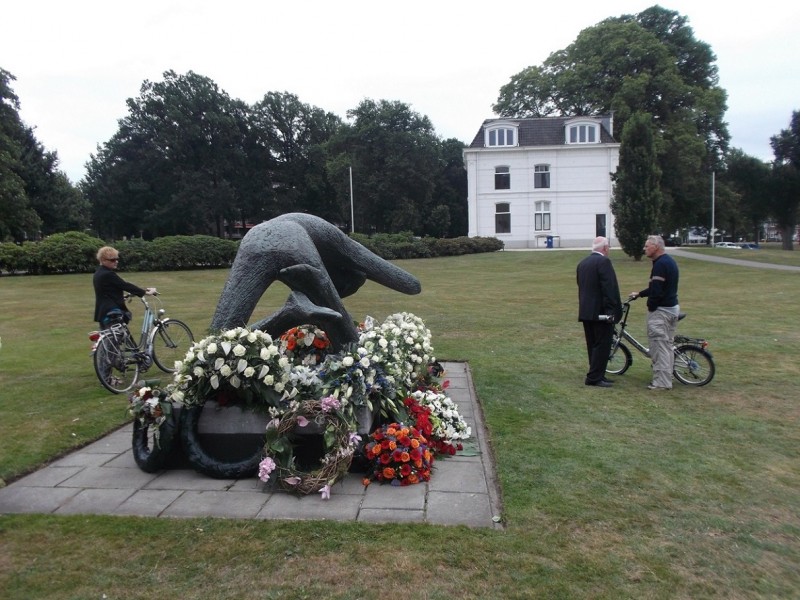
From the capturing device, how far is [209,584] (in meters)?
3.18

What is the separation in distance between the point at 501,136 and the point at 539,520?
4032 cm

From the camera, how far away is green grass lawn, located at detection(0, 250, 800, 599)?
3195 millimetres

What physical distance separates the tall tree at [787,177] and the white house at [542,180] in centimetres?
1446

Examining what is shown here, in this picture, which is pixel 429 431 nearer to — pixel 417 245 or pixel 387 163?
pixel 417 245

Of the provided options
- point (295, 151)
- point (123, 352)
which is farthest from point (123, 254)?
point (295, 151)

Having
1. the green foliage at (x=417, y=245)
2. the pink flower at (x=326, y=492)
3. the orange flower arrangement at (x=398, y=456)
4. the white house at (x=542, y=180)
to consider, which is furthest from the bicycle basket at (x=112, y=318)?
the white house at (x=542, y=180)

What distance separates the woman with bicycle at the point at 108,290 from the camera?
7.63 metres

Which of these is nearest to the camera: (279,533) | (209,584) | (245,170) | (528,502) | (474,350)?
(209,584)

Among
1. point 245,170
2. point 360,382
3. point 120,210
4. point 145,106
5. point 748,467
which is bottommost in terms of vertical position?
point 748,467

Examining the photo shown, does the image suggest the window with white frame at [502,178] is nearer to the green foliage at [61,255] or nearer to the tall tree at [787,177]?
the tall tree at [787,177]

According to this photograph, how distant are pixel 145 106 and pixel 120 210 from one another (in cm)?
942

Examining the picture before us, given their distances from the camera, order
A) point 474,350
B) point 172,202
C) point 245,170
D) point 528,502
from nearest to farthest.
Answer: point 528,502, point 474,350, point 172,202, point 245,170

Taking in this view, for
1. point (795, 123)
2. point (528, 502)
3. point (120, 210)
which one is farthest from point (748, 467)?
point (120, 210)

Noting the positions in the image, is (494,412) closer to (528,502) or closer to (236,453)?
(528,502)
